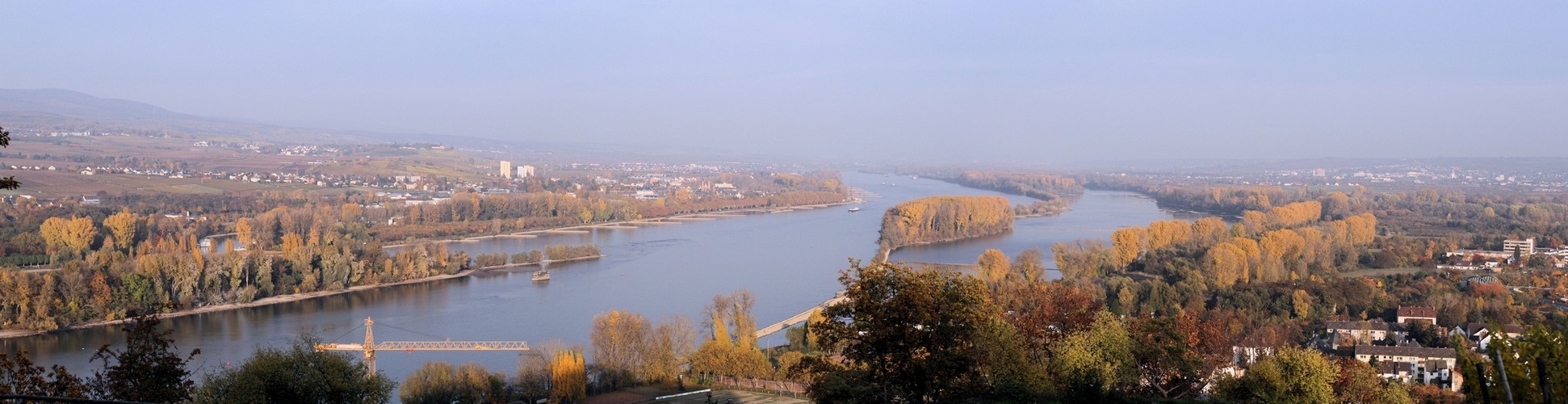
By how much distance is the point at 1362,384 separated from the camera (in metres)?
5.18

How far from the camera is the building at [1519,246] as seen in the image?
16172 millimetres

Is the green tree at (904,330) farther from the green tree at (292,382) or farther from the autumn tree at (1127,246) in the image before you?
the autumn tree at (1127,246)

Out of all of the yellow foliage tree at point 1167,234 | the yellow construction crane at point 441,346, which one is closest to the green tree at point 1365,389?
the yellow construction crane at point 441,346

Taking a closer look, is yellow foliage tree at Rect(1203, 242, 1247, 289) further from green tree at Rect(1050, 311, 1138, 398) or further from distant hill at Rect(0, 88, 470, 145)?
distant hill at Rect(0, 88, 470, 145)

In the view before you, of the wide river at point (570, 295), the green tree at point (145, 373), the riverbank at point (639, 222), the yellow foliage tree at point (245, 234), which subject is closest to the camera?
the green tree at point (145, 373)

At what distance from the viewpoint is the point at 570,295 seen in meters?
13.7

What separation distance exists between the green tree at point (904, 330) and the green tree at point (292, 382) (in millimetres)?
2527

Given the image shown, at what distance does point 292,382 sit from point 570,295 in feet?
28.0

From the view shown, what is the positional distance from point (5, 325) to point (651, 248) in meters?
10.6

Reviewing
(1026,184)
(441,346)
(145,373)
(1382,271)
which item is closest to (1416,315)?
(1382,271)

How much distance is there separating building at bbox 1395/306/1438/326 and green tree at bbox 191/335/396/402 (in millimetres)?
9369

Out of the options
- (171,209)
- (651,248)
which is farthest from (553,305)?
(171,209)

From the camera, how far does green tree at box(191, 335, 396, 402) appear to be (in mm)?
5102

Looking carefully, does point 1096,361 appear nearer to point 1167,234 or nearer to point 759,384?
point 759,384
